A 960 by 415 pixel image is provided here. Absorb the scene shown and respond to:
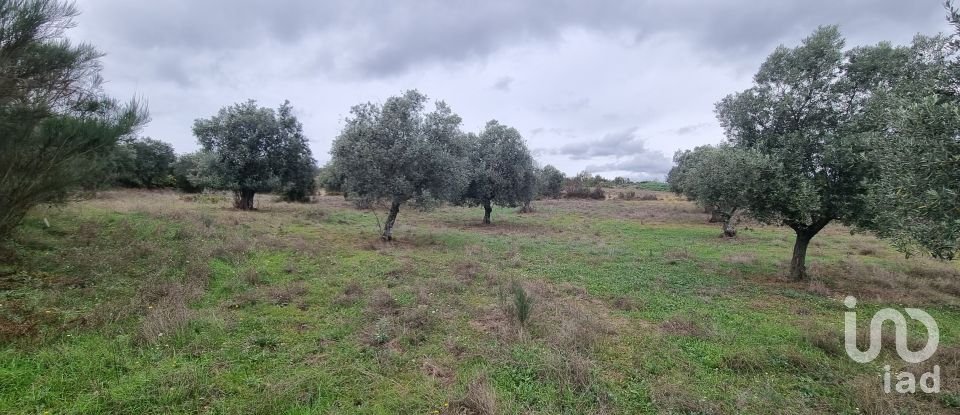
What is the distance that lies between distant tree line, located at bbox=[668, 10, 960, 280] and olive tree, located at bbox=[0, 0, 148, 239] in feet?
58.7

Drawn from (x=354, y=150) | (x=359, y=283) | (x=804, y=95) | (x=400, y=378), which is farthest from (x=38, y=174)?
(x=804, y=95)

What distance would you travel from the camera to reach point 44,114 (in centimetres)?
963

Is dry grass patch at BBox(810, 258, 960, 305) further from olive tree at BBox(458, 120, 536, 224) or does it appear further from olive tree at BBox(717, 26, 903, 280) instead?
olive tree at BBox(458, 120, 536, 224)

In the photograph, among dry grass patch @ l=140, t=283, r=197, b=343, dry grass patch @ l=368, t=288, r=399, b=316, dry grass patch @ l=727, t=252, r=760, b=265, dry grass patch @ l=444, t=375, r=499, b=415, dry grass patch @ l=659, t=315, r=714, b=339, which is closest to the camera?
dry grass patch @ l=444, t=375, r=499, b=415

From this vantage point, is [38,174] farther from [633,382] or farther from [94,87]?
[633,382]

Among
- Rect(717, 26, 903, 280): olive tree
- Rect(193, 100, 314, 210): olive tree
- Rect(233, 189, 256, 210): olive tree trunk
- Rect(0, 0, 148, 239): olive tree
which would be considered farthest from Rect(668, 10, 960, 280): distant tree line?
Rect(233, 189, 256, 210): olive tree trunk

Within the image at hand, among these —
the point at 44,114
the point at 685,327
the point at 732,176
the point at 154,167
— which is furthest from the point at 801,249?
the point at 154,167

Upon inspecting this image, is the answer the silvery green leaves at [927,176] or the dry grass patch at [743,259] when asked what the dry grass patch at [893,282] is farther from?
the silvery green leaves at [927,176]

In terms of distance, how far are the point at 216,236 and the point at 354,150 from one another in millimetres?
6611

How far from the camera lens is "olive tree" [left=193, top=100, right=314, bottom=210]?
29766 millimetres

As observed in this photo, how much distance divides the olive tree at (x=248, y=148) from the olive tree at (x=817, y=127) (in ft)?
102

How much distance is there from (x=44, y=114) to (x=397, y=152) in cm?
1071

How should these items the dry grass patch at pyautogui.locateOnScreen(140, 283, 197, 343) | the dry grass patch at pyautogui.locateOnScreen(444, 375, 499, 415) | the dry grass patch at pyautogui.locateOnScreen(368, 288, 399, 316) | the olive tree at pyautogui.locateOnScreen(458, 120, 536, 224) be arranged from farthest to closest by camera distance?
the olive tree at pyautogui.locateOnScreen(458, 120, 536, 224) → the dry grass patch at pyautogui.locateOnScreen(368, 288, 399, 316) → the dry grass patch at pyautogui.locateOnScreen(140, 283, 197, 343) → the dry grass patch at pyautogui.locateOnScreen(444, 375, 499, 415)

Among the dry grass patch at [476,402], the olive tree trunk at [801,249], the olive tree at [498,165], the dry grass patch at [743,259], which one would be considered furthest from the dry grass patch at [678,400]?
the olive tree at [498,165]
